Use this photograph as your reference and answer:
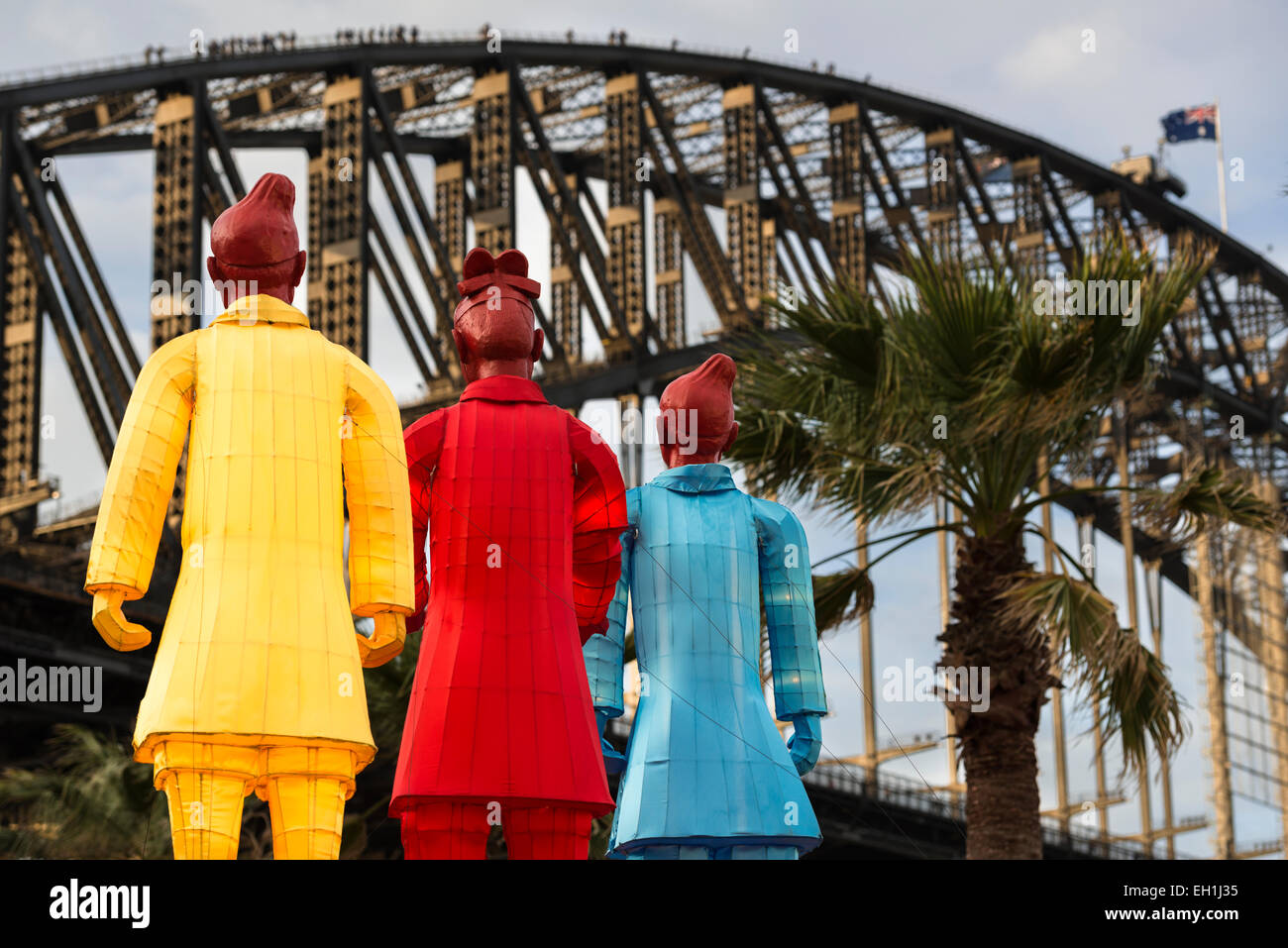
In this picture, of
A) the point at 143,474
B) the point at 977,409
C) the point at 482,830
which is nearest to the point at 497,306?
the point at 143,474

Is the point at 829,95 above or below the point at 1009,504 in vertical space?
above

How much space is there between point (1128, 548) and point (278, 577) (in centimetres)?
2762

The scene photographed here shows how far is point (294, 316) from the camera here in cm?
522

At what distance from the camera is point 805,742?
599 cm

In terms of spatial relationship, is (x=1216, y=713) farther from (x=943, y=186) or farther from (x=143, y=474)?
(x=143, y=474)

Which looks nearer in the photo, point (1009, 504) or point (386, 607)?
point (386, 607)

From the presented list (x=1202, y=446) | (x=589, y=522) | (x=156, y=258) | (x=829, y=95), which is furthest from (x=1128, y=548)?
(x=589, y=522)

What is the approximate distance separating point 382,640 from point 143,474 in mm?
808

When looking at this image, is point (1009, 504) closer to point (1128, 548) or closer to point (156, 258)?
point (156, 258)

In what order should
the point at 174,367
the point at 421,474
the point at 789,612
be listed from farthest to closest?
the point at 789,612 → the point at 421,474 → the point at 174,367

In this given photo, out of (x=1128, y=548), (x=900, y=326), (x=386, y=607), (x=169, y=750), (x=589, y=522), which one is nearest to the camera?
(x=169, y=750)

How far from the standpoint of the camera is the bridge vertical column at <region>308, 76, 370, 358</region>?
21.0 metres

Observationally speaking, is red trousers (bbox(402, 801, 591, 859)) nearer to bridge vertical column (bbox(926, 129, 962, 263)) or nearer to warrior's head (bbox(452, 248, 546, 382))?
warrior's head (bbox(452, 248, 546, 382))

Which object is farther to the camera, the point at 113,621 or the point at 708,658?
the point at 708,658
